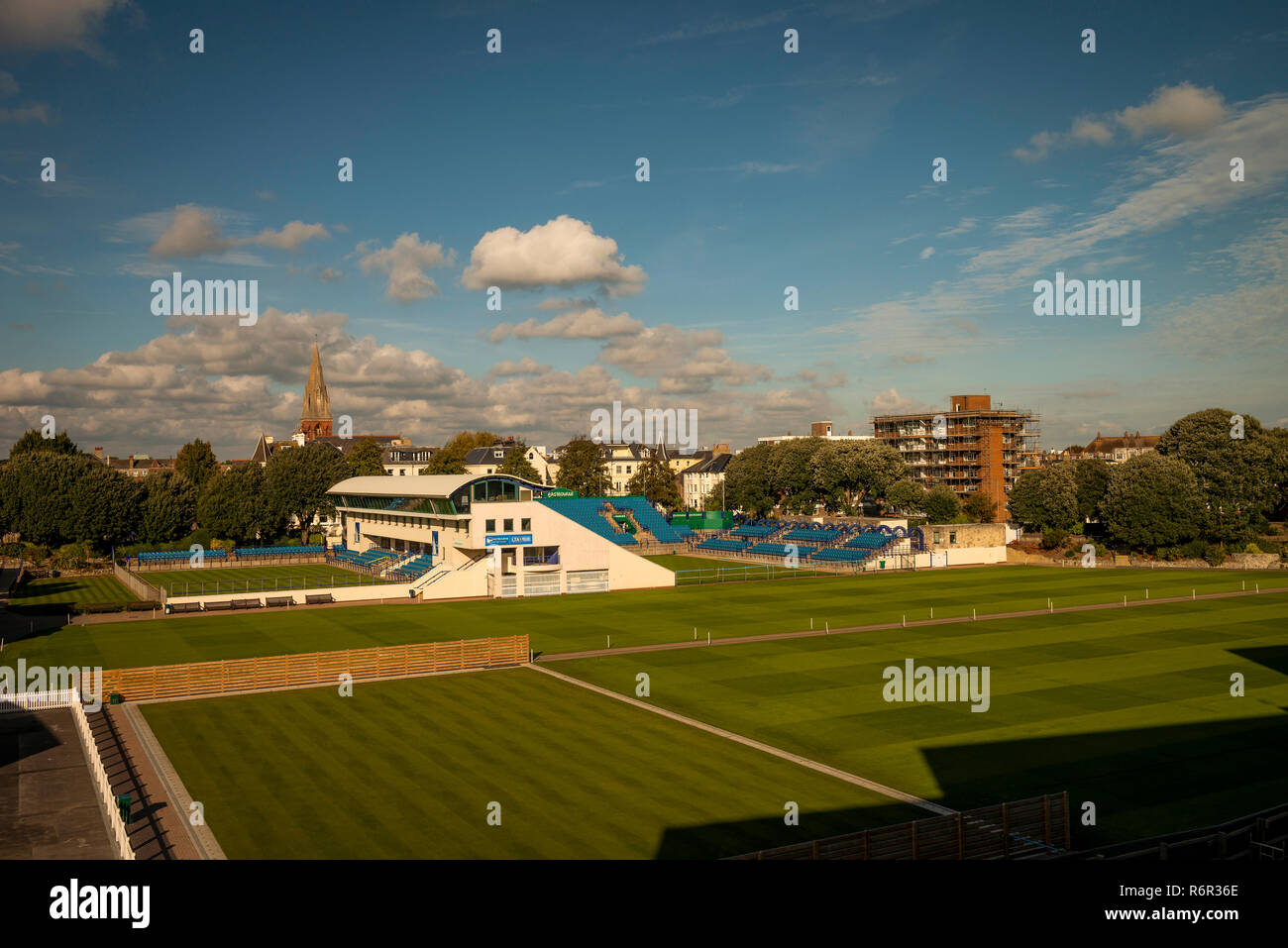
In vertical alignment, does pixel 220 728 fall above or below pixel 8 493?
below

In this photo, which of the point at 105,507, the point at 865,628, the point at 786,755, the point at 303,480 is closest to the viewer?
the point at 786,755

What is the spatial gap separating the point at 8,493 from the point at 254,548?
23124 mm

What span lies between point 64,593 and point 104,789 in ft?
184

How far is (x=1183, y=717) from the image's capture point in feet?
106

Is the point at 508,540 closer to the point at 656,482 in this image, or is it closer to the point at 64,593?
the point at 64,593

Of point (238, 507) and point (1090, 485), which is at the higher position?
point (1090, 485)

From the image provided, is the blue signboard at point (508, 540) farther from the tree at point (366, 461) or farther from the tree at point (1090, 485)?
the tree at point (1090, 485)

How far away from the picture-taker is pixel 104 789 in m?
23.0

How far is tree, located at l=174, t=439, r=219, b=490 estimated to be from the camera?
12875cm

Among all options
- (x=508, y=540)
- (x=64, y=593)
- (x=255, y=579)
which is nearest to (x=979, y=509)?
(x=508, y=540)

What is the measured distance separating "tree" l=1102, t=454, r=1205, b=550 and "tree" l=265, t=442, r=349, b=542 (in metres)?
89.9

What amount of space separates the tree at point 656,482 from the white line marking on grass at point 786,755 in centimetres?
10411
